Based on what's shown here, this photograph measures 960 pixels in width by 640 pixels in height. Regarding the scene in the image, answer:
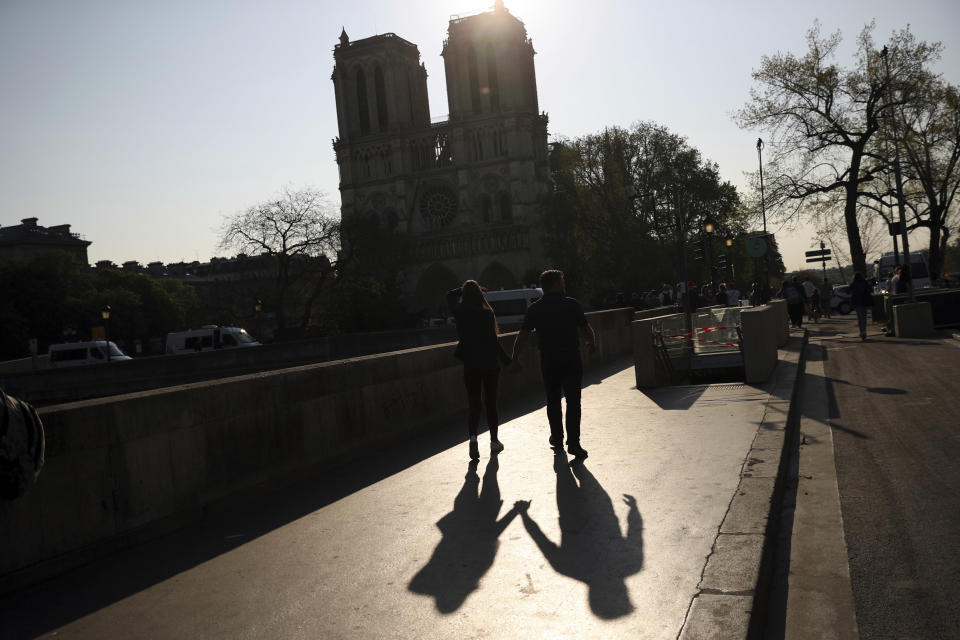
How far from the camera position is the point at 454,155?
305 ft

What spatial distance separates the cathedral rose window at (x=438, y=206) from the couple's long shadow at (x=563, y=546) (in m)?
88.3

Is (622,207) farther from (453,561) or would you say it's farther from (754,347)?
(453,561)

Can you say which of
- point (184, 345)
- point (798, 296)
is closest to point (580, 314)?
point (798, 296)

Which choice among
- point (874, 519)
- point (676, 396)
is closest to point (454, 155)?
point (676, 396)

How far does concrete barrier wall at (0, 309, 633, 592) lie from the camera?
16.9 ft

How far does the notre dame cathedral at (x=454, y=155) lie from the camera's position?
90688 mm

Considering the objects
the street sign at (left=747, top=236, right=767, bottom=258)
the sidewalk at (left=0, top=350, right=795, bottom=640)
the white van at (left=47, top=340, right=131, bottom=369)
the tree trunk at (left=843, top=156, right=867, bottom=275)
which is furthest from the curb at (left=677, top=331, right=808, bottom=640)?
the white van at (left=47, top=340, right=131, bottom=369)

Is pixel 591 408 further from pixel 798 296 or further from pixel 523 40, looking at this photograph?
pixel 523 40

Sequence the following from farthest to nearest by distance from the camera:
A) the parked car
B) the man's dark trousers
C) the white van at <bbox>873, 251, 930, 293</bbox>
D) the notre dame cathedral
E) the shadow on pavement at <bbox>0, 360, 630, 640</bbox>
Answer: the notre dame cathedral → the parked car → the white van at <bbox>873, 251, 930, 293</bbox> → the man's dark trousers → the shadow on pavement at <bbox>0, 360, 630, 640</bbox>

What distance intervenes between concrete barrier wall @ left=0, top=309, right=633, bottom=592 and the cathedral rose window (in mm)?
84580

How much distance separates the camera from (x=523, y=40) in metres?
94.1

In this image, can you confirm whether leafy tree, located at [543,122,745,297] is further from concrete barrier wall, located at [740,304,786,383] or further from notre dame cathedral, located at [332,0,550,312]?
concrete barrier wall, located at [740,304,786,383]

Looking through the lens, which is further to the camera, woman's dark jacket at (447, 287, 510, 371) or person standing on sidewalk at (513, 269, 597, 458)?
woman's dark jacket at (447, 287, 510, 371)

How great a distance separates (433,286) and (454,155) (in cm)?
1313
